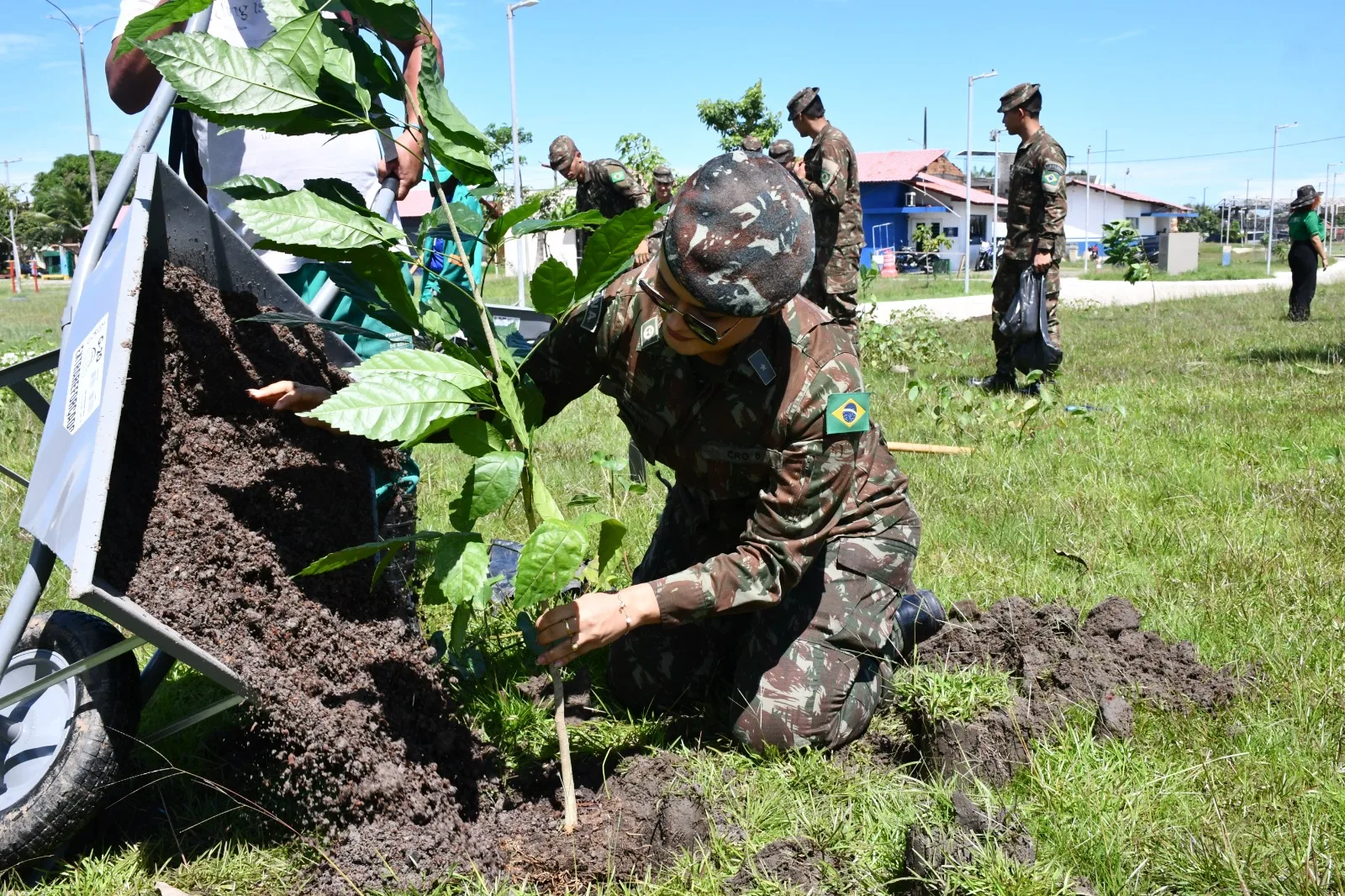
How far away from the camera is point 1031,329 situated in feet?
22.5

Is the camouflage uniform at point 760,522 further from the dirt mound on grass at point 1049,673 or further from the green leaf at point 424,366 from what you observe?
the green leaf at point 424,366

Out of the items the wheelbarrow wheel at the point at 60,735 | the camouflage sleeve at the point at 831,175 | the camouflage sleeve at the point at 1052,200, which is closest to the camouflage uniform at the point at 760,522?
the wheelbarrow wheel at the point at 60,735

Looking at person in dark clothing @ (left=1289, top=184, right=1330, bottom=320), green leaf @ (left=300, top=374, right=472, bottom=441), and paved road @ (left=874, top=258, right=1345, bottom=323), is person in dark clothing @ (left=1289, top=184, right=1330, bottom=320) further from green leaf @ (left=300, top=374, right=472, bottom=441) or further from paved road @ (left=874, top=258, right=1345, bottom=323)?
green leaf @ (left=300, top=374, right=472, bottom=441)

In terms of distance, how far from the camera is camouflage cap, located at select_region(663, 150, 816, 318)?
1928mm

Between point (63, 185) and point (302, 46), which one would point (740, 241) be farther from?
point (63, 185)

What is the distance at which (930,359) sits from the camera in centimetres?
912

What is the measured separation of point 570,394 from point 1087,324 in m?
11.6

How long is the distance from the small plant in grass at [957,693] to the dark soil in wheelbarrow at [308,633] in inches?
24.4

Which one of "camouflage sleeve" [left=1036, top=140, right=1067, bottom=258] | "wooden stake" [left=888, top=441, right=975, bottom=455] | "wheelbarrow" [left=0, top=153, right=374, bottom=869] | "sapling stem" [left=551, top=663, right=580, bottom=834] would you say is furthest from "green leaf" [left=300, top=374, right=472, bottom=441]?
"camouflage sleeve" [left=1036, top=140, right=1067, bottom=258]

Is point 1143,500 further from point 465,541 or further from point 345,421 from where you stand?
point 345,421

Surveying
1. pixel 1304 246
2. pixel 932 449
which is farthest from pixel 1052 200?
pixel 1304 246

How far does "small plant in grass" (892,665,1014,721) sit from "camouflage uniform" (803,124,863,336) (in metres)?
5.63

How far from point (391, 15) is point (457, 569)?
1.05 m

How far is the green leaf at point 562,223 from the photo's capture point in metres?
2.02
